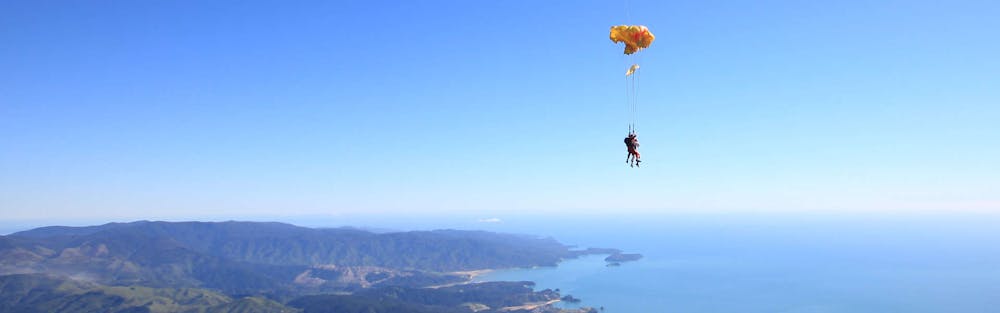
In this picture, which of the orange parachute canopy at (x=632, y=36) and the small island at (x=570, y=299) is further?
the small island at (x=570, y=299)

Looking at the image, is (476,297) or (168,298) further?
(476,297)

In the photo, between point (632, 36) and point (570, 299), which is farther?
point (570, 299)

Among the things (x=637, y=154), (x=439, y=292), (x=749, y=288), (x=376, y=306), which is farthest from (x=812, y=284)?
(x=637, y=154)

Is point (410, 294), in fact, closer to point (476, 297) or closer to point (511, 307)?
point (476, 297)

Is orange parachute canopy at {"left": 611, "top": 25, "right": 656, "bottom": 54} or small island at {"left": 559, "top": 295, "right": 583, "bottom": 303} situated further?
small island at {"left": 559, "top": 295, "right": 583, "bottom": 303}

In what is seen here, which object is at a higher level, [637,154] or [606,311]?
[637,154]

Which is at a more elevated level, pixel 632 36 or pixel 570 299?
pixel 632 36

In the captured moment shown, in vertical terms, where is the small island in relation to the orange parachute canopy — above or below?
below

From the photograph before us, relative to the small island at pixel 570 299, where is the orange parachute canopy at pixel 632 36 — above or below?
above
